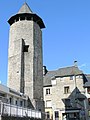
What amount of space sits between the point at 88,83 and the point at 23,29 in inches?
702

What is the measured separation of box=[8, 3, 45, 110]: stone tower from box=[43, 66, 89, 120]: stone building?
10718 millimetres

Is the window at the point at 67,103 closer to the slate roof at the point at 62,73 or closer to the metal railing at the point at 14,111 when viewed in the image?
the slate roof at the point at 62,73

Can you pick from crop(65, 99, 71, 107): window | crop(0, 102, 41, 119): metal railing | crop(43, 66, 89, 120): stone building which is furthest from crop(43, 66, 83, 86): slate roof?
crop(0, 102, 41, 119): metal railing

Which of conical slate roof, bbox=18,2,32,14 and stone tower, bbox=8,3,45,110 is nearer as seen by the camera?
stone tower, bbox=8,3,45,110

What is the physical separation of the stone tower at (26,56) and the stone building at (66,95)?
422 inches

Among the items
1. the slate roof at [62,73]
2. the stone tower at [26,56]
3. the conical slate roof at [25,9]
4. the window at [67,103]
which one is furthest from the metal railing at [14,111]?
the slate roof at [62,73]

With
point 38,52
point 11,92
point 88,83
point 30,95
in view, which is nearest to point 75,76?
point 88,83

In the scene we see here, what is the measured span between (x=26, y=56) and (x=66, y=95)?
14.9 m

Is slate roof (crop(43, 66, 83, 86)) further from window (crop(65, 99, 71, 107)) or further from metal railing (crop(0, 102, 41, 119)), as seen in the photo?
metal railing (crop(0, 102, 41, 119))

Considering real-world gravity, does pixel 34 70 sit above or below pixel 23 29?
below

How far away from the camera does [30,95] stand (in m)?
32.5

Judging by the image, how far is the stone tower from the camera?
33031 mm

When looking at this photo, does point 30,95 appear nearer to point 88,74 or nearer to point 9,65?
point 9,65

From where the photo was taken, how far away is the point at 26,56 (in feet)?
114
